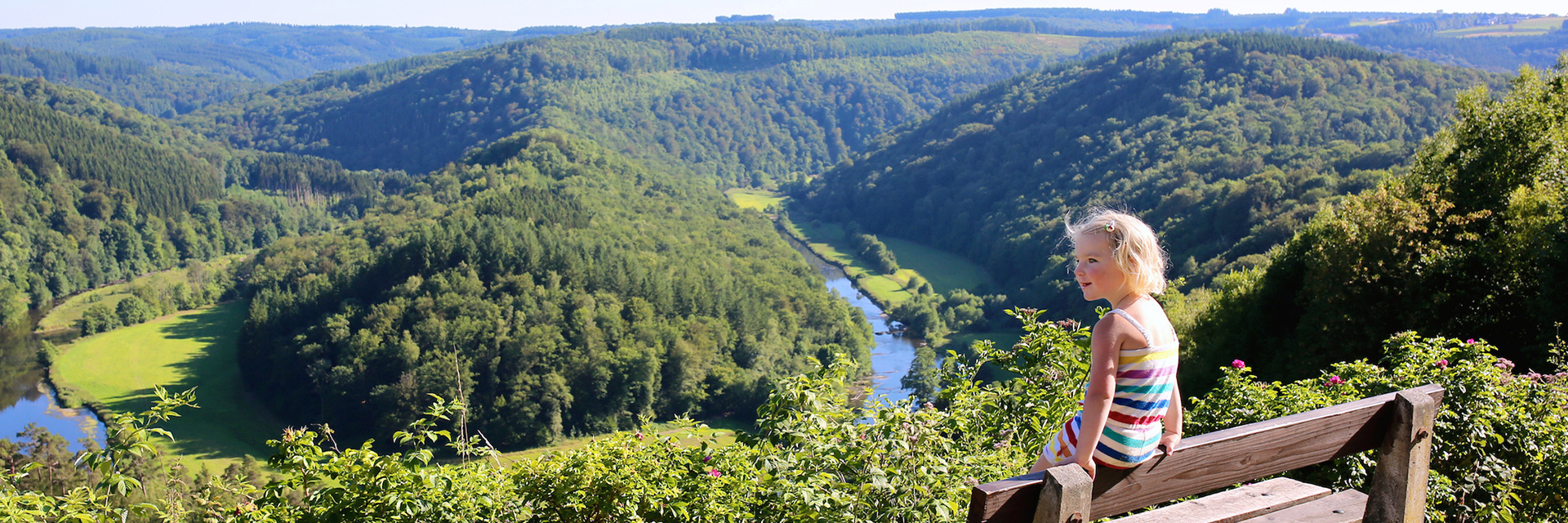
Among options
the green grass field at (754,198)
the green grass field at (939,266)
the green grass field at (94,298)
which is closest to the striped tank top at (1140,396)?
the green grass field at (939,266)

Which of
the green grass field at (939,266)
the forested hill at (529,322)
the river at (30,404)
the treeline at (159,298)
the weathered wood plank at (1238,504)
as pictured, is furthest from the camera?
the green grass field at (939,266)

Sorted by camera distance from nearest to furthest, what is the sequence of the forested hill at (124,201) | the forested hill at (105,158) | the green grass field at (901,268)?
the green grass field at (901,268) → the forested hill at (124,201) → the forested hill at (105,158)

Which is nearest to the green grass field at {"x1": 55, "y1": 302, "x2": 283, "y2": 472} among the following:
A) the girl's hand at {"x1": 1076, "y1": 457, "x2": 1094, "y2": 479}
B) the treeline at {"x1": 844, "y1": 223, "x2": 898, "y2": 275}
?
the girl's hand at {"x1": 1076, "y1": 457, "x2": 1094, "y2": 479}

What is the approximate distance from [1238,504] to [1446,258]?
673 inches

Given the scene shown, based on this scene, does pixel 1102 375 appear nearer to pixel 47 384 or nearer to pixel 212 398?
pixel 212 398

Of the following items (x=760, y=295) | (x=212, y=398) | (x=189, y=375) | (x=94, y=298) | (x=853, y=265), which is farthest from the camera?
(x=853, y=265)

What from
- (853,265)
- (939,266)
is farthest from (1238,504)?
(853,265)

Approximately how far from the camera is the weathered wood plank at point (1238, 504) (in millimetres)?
3873

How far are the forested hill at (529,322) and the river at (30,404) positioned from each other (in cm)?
1027

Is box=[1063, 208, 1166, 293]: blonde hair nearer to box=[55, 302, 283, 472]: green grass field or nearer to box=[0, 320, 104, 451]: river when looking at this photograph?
box=[55, 302, 283, 472]: green grass field

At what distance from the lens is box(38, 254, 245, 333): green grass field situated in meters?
83.9

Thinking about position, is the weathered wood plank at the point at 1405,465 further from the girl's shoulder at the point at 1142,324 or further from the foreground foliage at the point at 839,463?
the foreground foliage at the point at 839,463

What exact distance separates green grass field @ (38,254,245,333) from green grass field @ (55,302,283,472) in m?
7.69

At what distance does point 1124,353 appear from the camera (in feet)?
13.2
